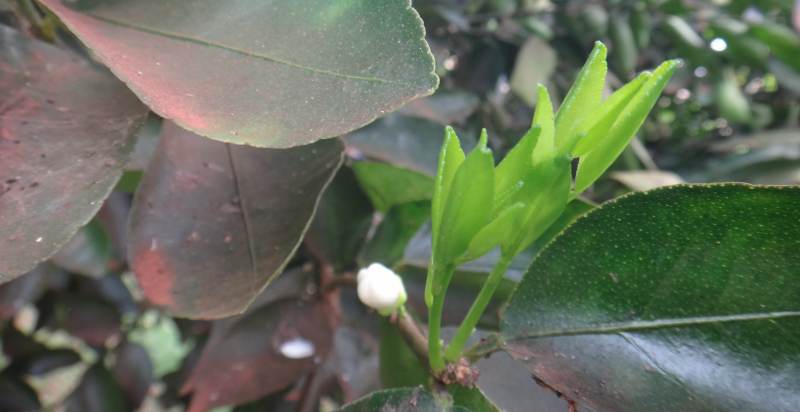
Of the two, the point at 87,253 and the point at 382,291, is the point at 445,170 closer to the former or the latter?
the point at 382,291

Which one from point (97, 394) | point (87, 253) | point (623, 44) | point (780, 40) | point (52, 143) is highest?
point (780, 40)

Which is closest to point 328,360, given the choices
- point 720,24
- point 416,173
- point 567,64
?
point 416,173

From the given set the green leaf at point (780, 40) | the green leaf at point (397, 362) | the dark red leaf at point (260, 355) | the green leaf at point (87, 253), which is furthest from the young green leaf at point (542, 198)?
the green leaf at point (780, 40)

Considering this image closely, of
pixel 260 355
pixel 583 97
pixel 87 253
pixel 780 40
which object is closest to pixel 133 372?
pixel 87 253

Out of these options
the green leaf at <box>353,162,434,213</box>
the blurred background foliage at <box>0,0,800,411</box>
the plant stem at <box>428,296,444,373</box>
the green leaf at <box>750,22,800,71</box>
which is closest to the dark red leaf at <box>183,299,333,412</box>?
the blurred background foliage at <box>0,0,800,411</box>

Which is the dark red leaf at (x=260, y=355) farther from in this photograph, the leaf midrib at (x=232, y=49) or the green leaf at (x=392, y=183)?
the leaf midrib at (x=232, y=49)

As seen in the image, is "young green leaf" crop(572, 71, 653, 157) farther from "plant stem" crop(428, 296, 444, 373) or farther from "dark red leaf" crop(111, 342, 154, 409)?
"dark red leaf" crop(111, 342, 154, 409)
